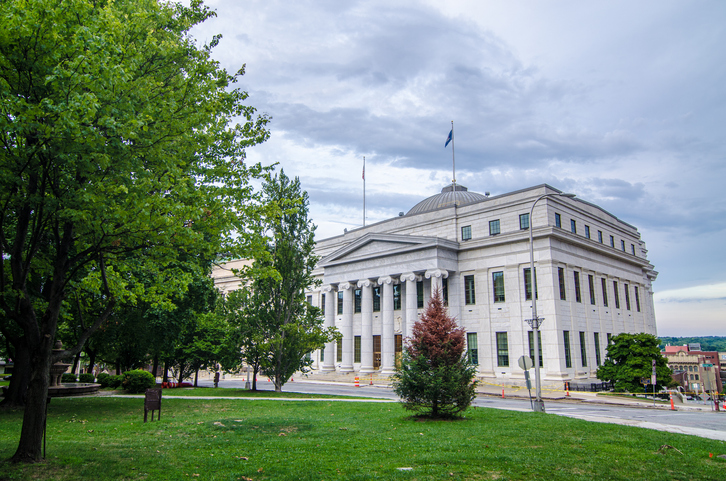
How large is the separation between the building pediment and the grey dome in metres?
8.64

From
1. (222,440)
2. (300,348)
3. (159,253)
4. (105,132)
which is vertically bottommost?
(222,440)

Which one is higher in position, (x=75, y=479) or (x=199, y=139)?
(x=199, y=139)

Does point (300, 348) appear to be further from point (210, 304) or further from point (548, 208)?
point (548, 208)

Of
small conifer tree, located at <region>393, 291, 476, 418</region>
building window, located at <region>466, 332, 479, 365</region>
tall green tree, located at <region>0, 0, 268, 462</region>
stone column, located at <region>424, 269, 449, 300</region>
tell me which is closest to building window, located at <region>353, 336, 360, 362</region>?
stone column, located at <region>424, 269, 449, 300</region>

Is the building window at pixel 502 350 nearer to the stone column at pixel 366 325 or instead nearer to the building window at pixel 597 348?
the building window at pixel 597 348

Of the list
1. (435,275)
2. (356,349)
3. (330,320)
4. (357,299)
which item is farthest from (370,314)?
(435,275)

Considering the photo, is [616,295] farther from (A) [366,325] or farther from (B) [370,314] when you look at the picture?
(A) [366,325]

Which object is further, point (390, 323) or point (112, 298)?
point (390, 323)

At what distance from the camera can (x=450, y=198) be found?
194ft

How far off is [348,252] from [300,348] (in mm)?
25471

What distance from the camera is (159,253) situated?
35.9 ft

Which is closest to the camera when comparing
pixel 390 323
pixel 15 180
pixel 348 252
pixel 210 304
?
pixel 15 180

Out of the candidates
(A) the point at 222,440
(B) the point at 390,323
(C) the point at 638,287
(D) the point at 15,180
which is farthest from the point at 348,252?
(D) the point at 15,180

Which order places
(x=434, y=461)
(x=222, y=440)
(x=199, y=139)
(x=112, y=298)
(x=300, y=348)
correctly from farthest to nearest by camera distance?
(x=300, y=348) → (x=222, y=440) → (x=112, y=298) → (x=199, y=139) → (x=434, y=461)
